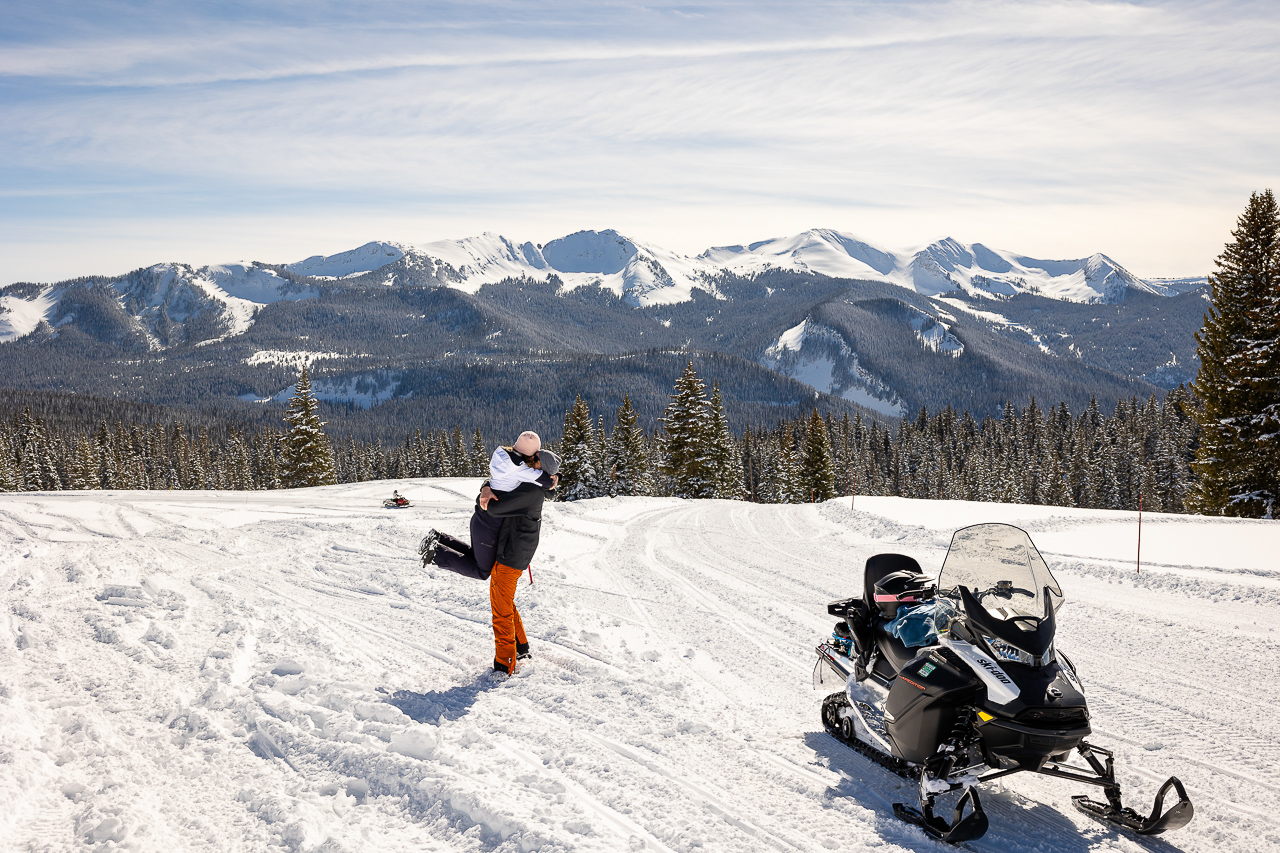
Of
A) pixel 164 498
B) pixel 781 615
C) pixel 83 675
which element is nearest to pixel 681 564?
pixel 781 615

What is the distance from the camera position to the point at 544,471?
20.1 feet

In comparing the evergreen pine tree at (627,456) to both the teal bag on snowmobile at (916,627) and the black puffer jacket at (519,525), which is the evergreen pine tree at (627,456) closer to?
the black puffer jacket at (519,525)

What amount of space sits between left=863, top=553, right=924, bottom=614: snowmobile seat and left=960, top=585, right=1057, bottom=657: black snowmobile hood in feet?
4.20

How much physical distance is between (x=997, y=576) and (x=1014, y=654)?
626 mm

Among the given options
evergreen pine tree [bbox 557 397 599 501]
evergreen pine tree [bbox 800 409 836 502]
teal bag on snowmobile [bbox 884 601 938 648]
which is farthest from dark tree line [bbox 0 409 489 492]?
teal bag on snowmobile [bbox 884 601 938 648]

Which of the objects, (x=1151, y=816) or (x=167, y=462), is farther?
(x=167, y=462)

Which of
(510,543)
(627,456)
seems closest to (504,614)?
(510,543)

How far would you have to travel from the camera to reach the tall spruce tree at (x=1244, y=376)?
21094 millimetres

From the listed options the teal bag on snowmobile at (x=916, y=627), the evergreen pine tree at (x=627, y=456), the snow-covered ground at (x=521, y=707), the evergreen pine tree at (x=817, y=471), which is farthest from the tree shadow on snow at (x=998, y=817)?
the evergreen pine tree at (x=817, y=471)

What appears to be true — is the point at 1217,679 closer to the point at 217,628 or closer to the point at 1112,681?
the point at 1112,681

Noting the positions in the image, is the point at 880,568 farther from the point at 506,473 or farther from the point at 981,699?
the point at 506,473

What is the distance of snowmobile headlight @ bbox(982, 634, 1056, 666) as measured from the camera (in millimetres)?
3873

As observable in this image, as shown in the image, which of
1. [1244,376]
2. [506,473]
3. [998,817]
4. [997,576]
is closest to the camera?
[998,817]

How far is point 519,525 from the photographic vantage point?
6.12 meters
